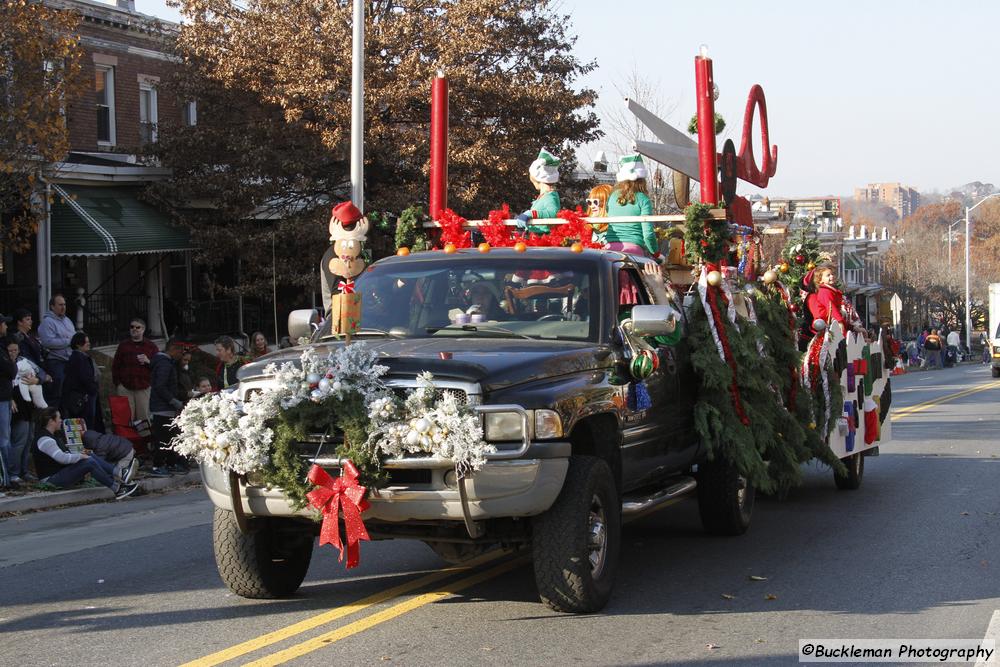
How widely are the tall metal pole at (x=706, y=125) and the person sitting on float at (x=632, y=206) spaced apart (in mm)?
580

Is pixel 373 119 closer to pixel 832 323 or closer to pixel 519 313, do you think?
pixel 832 323

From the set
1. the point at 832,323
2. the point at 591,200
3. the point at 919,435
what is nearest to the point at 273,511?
the point at 591,200

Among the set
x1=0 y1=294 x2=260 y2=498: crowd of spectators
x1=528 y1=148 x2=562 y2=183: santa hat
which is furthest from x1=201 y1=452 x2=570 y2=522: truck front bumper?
x1=0 y1=294 x2=260 y2=498: crowd of spectators

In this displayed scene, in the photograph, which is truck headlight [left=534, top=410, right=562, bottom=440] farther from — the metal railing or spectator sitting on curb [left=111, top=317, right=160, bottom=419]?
the metal railing

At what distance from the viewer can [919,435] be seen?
18.0 metres

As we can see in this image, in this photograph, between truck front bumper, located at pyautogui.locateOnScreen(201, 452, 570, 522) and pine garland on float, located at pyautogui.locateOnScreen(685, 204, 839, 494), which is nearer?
truck front bumper, located at pyautogui.locateOnScreen(201, 452, 570, 522)

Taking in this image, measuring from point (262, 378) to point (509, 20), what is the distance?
60.5 feet

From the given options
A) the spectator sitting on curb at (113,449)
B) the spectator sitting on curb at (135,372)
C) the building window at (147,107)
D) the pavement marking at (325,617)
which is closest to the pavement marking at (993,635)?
the pavement marking at (325,617)

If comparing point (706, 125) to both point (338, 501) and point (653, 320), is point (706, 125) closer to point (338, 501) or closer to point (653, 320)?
point (653, 320)

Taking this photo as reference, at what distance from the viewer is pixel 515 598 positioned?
701cm

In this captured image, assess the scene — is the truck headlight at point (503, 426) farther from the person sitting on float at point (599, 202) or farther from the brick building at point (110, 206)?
the brick building at point (110, 206)

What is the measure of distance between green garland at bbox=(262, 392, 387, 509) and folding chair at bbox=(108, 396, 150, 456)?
910 cm

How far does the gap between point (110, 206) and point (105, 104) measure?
19.6ft

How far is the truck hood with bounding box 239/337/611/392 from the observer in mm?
6035
